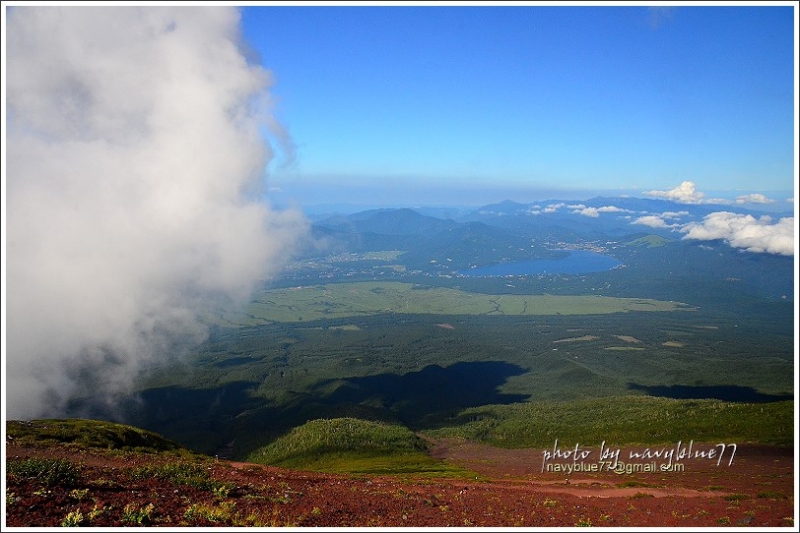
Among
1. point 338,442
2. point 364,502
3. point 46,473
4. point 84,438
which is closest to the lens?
point 46,473

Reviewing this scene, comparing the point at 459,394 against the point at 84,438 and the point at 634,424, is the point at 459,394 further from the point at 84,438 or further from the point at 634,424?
the point at 84,438

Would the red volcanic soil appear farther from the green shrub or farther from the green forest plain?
the green forest plain

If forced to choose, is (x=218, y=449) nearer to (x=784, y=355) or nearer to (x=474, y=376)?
(x=474, y=376)

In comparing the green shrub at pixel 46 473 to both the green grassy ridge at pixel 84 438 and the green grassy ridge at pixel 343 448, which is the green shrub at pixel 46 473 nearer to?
the green grassy ridge at pixel 84 438

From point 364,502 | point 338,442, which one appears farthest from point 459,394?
point 364,502

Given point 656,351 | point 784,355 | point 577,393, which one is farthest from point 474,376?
point 784,355

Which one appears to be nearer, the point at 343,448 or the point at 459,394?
the point at 343,448

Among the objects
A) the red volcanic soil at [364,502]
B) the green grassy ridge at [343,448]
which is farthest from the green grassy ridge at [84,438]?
the green grassy ridge at [343,448]
